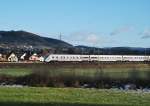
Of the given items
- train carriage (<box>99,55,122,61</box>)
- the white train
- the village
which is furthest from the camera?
train carriage (<box>99,55,122,61</box>)

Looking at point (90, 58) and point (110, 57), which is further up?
point (110, 57)

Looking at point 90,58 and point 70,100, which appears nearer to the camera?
point 70,100

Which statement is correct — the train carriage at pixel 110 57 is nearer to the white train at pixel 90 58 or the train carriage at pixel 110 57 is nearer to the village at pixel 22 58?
the white train at pixel 90 58

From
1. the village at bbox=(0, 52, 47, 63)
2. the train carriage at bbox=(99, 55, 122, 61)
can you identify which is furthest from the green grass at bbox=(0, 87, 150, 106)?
the train carriage at bbox=(99, 55, 122, 61)

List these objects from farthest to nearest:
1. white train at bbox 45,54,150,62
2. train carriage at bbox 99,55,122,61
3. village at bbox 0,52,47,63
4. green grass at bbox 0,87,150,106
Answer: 1. train carriage at bbox 99,55,122,61
2. white train at bbox 45,54,150,62
3. village at bbox 0,52,47,63
4. green grass at bbox 0,87,150,106

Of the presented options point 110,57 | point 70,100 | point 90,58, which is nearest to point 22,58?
point 90,58

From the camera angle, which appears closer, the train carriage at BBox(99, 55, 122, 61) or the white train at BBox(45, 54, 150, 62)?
the white train at BBox(45, 54, 150, 62)

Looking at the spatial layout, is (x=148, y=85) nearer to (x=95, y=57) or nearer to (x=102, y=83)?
(x=102, y=83)

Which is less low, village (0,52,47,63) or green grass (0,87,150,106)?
village (0,52,47,63)

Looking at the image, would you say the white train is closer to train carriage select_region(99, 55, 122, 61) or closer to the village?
train carriage select_region(99, 55, 122, 61)

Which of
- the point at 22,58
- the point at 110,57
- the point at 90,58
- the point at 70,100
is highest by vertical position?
the point at 110,57

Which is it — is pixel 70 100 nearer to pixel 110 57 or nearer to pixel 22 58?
pixel 110 57

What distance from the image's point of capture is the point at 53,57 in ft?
573

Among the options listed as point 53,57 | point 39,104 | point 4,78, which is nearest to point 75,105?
point 39,104
